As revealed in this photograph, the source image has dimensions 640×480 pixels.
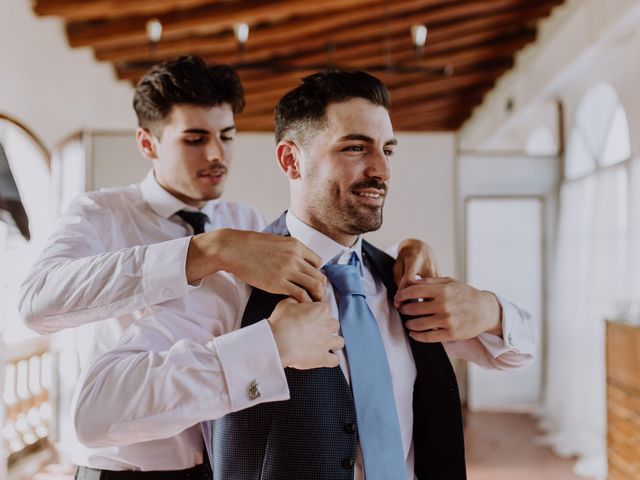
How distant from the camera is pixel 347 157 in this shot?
139 cm

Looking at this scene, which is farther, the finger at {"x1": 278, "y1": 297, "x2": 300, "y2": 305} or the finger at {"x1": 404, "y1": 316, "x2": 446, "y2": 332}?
the finger at {"x1": 404, "y1": 316, "x2": 446, "y2": 332}

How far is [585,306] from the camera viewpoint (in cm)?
630

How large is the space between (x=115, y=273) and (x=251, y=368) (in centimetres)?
43

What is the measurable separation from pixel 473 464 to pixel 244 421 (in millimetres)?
4656

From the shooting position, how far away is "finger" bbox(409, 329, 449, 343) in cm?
137

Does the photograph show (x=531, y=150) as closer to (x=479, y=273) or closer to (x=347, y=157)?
(x=479, y=273)

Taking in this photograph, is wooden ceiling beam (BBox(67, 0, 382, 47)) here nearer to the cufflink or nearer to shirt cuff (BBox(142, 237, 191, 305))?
shirt cuff (BBox(142, 237, 191, 305))

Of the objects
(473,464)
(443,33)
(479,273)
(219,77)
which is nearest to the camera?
(219,77)

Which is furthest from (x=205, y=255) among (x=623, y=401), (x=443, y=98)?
(x=443, y=98)

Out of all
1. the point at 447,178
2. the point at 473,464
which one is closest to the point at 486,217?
the point at 473,464

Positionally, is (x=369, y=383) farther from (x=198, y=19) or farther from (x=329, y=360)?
(x=198, y=19)

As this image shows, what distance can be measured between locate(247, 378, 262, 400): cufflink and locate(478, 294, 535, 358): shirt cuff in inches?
22.5

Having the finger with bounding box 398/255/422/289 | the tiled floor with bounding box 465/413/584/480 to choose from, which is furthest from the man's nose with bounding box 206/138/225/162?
the tiled floor with bounding box 465/413/584/480

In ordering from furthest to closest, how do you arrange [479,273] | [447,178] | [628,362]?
[479,273] → [628,362] → [447,178]
